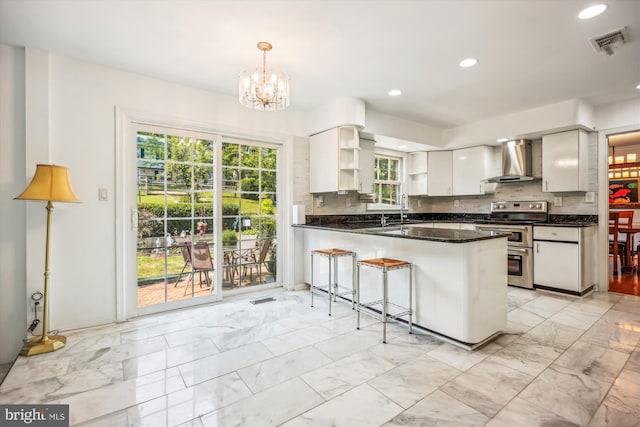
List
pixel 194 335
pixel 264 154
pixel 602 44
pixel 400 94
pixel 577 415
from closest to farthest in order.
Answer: pixel 577 415
pixel 602 44
pixel 194 335
pixel 400 94
pixel 264 154

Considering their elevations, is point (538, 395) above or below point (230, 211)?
below

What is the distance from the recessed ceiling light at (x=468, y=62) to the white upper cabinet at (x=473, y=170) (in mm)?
2438

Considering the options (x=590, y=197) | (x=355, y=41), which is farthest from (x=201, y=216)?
(x=590, y=197)

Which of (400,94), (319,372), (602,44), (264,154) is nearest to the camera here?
(319,372)

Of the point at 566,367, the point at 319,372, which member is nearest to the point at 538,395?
the point at 566,367

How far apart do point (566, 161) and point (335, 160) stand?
3.23 m

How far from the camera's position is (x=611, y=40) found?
7.82 feet

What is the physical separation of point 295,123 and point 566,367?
12.5 feet

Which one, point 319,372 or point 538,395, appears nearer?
point 538,395

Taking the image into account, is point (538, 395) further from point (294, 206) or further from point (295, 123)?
point (295, 123)

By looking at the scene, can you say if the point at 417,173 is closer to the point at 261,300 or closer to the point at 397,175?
the point at 397,175

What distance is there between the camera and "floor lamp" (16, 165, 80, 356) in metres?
2.30

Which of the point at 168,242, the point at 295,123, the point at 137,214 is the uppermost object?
the point at 295,123

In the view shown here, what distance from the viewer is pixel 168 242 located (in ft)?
10.8
